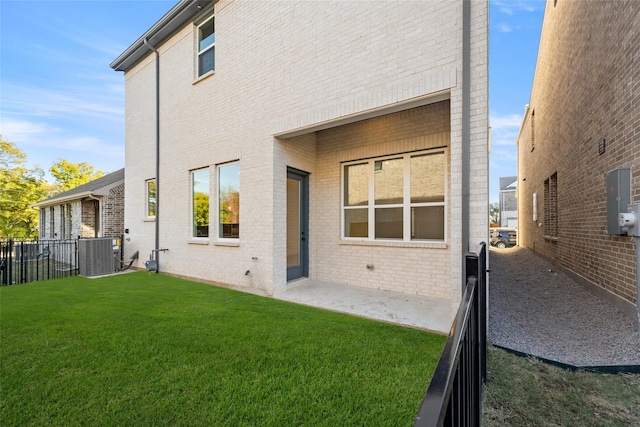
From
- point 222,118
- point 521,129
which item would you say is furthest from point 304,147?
point 521,129

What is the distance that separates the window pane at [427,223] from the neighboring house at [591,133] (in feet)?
7.82

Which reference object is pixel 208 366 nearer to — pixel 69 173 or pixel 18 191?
pixel 18 191

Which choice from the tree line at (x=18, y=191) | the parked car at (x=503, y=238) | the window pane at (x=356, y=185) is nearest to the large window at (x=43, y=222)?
the tree line at (x=18, y=191)

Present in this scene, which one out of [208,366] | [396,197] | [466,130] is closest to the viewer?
[208,366]

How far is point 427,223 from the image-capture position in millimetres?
5684

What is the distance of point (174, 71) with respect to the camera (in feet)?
26.4

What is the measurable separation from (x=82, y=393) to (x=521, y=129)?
822 inches

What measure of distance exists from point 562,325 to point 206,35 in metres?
9.49

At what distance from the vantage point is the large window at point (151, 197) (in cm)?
892

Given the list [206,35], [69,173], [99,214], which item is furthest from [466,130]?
[69,173]

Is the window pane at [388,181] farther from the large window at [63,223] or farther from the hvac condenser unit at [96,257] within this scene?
the large window at [63,223]

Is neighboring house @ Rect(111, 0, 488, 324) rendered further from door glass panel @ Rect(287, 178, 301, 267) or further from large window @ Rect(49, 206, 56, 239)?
large window @ Rect(49, 206, 56, 239)

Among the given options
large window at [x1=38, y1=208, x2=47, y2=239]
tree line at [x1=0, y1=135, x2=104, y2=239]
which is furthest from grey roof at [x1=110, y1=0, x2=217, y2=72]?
tree line at [x1=0, y1=135, x2=104, y2=239]

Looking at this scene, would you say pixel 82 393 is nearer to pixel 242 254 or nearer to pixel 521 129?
pixel 242 254
